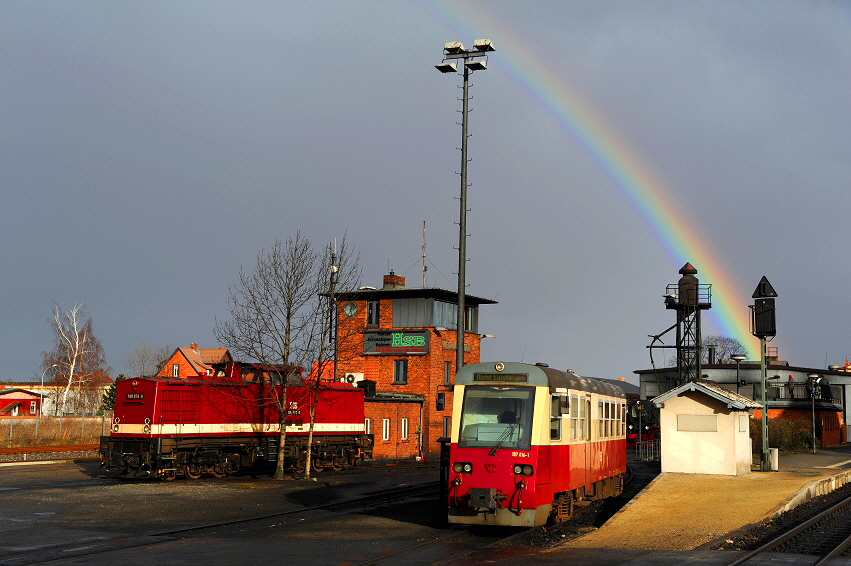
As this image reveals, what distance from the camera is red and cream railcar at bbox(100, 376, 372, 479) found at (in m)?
27.1

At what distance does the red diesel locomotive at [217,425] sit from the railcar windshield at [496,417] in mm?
14626

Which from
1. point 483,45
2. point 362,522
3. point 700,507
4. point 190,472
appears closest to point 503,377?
point 362,522

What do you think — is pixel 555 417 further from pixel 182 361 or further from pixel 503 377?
pixel 182 361

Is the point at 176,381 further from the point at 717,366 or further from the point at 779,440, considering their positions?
the point at 717,366

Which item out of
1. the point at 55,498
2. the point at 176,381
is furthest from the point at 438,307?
the point at 55,498

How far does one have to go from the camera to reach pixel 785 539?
15305 mm

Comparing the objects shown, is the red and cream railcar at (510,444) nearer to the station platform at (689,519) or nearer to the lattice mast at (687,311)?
the station platform at (689,519)

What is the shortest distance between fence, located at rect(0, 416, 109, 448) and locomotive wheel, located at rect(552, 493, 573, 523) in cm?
2856

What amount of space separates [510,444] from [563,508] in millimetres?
3288

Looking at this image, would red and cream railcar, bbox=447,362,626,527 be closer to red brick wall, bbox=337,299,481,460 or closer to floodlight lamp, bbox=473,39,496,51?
floodlight lamp, bbox=473,39,496,51

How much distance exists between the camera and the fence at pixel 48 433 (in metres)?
43.2

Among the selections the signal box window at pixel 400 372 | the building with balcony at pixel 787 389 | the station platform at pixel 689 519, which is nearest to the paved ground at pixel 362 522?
the station platform at pixel 689 519

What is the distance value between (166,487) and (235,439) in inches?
193

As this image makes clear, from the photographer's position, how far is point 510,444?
1530cm
